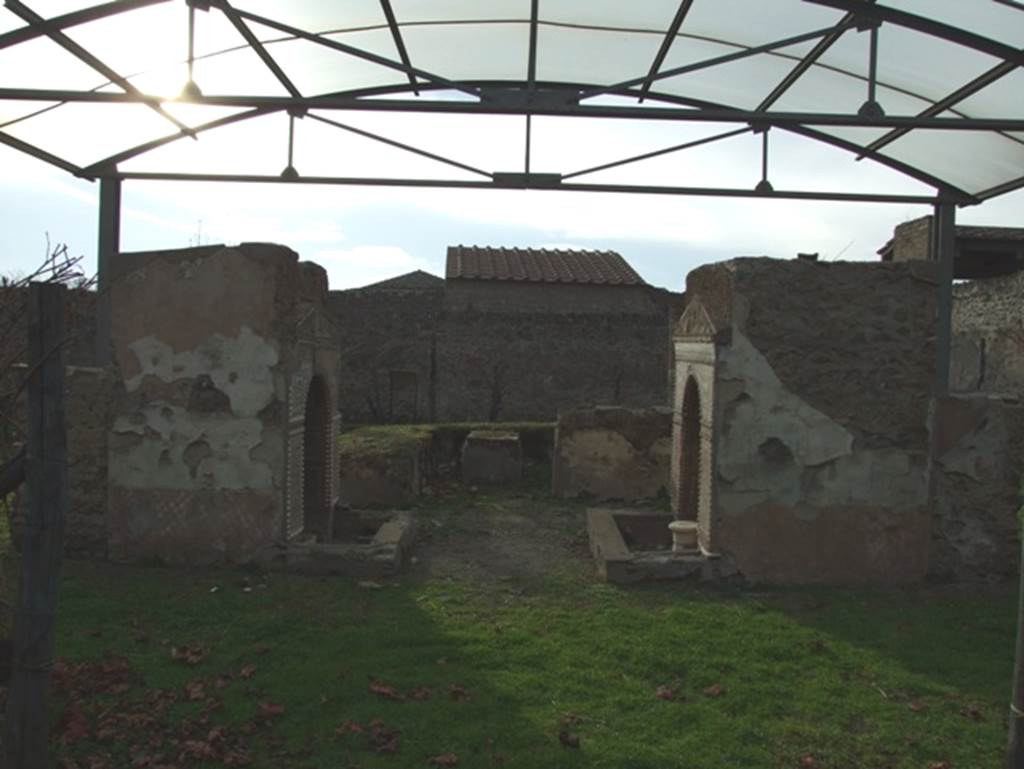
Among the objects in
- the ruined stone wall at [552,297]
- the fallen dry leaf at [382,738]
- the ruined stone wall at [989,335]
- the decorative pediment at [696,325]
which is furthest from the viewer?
the ruined stone wall at [552,297]

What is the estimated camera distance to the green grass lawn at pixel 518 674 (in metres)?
4.29

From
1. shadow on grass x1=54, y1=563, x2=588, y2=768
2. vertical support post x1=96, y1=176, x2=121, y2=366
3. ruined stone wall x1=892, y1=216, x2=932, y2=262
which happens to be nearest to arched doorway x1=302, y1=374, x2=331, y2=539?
shadow on grass x1=54, y1=563, x2=588, y2=768

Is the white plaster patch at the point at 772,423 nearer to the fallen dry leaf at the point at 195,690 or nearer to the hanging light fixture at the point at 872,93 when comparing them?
the hanging light fixture at the point at 872,93

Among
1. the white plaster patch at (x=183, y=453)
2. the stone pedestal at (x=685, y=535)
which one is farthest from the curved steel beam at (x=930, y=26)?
the white plaster patch at (x=183, y=453)

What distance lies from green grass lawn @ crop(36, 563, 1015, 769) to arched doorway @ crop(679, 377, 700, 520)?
A: 2.02 metres

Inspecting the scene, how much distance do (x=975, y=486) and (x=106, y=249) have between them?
7790mm

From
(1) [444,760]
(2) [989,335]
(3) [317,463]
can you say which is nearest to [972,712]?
(1) [444,760]

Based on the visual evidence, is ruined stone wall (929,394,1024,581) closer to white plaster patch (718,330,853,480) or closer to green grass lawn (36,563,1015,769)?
green grass lawn (36,563,1015,769)

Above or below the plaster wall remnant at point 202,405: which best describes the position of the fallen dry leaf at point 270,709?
below

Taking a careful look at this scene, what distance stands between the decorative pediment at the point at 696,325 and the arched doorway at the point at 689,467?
2.46ft

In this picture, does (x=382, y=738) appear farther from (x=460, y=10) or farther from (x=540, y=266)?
(x=540, y=266)

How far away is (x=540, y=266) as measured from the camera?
24.2m

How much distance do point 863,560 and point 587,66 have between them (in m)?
4.76

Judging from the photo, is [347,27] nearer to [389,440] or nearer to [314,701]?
[314,701]
